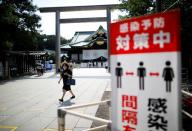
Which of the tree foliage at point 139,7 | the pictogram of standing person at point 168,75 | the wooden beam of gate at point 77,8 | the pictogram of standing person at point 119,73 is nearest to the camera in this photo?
the pictogram of standing person at point 168,75

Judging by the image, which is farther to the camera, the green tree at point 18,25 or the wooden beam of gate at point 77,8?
the wooden beam of gate at point 77,8

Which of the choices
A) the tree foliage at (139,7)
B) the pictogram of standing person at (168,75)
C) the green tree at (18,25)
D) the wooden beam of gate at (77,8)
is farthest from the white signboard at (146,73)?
the wooden beam of gate at (77,8)

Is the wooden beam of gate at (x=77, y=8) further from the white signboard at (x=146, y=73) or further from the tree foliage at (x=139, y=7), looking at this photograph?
the white signboard at (x=146, y=73)

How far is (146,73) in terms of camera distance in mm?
2199

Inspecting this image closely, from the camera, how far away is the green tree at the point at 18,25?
19.5 m

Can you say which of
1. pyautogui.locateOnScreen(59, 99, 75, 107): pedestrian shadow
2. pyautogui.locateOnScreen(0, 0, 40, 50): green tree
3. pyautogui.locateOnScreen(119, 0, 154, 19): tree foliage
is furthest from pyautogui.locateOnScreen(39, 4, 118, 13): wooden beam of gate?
pyautogui.locateOnScreen(59, 99, 75, 107): pedestrian shadow

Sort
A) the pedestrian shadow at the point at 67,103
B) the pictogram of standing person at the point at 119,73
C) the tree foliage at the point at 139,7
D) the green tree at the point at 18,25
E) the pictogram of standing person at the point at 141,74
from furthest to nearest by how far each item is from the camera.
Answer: the green tree at the point at 18,25
the tree foliage at the point at 139,7
the pedestrian shadow at the point at 67,103
the pictogram of standing person at the point at 119,73
the pictogram of standing person at the point at 141,74

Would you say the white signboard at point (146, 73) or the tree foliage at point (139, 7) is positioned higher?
the tree foliage at point (139, 7)

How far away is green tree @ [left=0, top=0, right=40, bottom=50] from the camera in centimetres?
1953

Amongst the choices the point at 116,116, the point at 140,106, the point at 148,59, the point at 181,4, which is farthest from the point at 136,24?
the point at 181,4

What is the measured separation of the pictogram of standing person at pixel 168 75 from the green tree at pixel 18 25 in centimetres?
1867

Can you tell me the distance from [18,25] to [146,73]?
22.0 meters

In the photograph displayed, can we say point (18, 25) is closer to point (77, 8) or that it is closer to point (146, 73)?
point (77, 8)

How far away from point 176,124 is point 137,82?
0.47m
